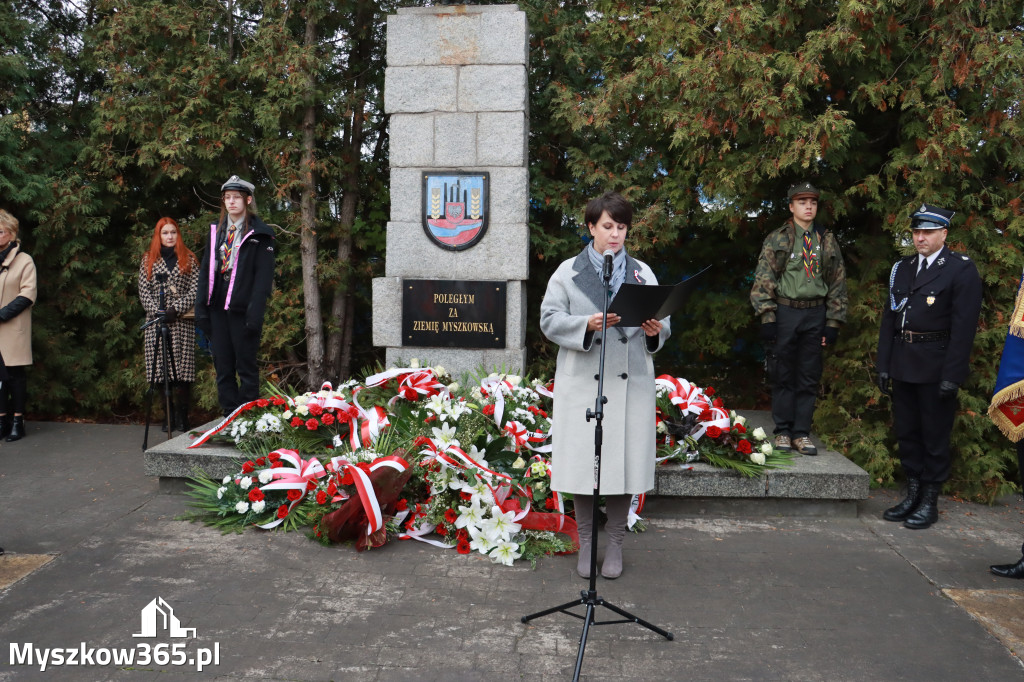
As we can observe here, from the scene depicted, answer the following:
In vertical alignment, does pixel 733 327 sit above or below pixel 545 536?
above

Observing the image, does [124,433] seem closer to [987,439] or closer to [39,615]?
[39,615]

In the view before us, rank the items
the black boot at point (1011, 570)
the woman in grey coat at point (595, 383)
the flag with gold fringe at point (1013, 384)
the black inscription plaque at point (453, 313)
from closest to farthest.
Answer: the woman in grey coat at point (595, 383) → the flag with gold fringe at point (1013, 384) → the black boot at point (1011, 570) → the black inscription plaque at point (453, 313)

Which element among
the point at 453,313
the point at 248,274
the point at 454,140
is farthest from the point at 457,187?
the point at 248,274

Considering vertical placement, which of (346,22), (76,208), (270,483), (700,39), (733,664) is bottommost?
(733,664)

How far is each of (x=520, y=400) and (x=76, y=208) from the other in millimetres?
4440

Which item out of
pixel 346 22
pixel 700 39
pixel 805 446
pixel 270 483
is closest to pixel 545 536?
pixel 270 483

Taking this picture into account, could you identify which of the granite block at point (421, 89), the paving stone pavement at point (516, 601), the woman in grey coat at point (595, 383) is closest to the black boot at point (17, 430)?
the paving stone pavement at point (516, 601)

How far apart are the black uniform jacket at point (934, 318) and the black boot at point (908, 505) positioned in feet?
2.25

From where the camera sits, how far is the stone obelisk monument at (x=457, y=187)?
6270mm

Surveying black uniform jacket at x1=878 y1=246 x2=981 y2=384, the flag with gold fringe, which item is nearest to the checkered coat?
black uniform jacket at x1=878 y1=246 x2=981 y2=384

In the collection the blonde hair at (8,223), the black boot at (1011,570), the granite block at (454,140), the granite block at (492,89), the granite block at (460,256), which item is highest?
the granite block at (492,89)

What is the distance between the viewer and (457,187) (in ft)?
20.8

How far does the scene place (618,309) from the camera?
3412mm

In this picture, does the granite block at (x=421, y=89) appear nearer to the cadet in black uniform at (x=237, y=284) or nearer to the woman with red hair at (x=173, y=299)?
the cadet in black uniform at (x=237, y=284)
